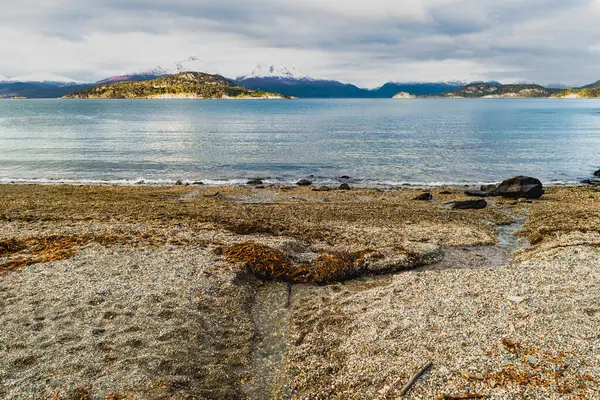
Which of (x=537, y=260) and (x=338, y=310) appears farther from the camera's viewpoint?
(x=537, y=260)

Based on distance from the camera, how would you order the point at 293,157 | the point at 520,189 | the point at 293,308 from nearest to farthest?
the point at 293,308, the point at 520,189, the point at 293,157

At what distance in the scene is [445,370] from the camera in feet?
30.5

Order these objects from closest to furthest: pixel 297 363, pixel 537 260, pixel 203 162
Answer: pixel 297 363, pixel 537 260, pixel 203 162

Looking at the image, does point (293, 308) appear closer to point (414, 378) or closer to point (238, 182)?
point (414, 378)

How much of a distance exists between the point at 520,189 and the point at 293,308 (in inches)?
1084

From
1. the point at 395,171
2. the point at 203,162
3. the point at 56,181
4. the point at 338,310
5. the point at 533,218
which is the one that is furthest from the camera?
the point at 203,162

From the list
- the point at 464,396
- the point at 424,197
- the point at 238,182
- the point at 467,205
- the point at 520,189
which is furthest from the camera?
the point at 238,182

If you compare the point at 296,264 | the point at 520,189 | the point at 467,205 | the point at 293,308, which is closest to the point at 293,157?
the point at 520,189

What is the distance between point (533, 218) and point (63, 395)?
27.5 metres

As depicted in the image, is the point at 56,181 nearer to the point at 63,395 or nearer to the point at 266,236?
the point at 266,236

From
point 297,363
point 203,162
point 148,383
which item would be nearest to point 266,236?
point 297,363

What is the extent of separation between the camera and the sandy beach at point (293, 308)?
927cm

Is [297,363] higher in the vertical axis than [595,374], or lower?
lower

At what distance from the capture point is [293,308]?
1409 centimetres
